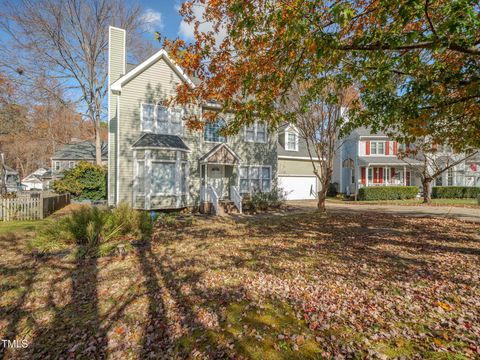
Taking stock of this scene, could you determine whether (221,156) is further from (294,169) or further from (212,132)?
(294,169)

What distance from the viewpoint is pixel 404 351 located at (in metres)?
3.04

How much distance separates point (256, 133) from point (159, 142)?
7.06 metres

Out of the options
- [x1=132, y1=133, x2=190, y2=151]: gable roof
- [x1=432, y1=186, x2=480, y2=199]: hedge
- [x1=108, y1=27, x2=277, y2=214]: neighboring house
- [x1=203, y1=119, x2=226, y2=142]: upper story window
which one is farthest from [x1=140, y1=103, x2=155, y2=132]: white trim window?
[x1=432, y1=186, x2=480, y2=199]: hedge

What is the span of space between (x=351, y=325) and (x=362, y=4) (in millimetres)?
8279

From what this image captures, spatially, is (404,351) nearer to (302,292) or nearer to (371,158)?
(302,292)

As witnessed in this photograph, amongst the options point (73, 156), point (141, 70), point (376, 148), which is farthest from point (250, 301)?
point (73, 156)

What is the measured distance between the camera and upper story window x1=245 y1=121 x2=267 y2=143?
1833 cm

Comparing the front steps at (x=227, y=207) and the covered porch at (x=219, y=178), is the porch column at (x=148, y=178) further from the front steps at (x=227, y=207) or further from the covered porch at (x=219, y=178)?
the front steps at (x=227, y=207)

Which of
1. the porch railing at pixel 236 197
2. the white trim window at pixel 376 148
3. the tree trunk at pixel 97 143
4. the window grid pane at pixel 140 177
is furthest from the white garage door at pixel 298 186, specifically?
the tree trunk at pixel 97 143

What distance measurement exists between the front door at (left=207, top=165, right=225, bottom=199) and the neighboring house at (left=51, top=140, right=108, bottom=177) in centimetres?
1972

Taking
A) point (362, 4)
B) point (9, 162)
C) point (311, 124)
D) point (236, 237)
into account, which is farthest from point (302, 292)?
point (9, 162)

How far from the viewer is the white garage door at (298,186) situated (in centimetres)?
2427

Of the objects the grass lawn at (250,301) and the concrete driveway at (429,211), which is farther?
the concrete driveway at (429,211)

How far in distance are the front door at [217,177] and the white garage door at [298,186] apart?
26.2 feet
